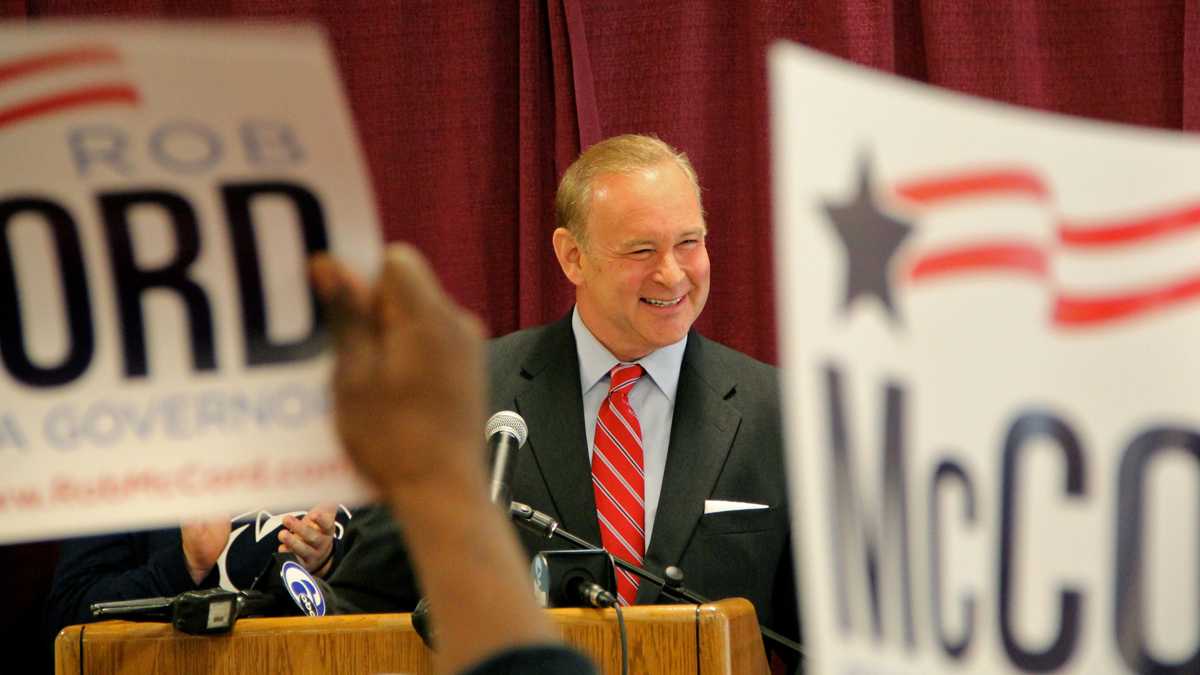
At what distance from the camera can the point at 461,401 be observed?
651 millimetres

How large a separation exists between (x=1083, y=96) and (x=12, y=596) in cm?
245

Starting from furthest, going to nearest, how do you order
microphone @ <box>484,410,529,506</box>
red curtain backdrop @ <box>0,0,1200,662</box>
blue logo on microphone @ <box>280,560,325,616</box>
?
red curtain backdrop @ <box>0,0,1200,662</box> → blue logo on microphone @ <box>280,560,325,616</box> → microphone @ <box>484,410,529,506</box>

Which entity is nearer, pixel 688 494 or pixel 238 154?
pixel 238 154

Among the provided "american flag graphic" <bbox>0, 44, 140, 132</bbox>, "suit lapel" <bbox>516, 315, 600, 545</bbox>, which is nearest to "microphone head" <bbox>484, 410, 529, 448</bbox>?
"suit lapel" <bbox>516, 315, 600, 545</bbox>

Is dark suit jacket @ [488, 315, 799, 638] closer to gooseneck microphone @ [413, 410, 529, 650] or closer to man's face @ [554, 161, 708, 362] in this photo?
man's face @ [554, 161, 708, 362]

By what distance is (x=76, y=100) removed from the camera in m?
0.81

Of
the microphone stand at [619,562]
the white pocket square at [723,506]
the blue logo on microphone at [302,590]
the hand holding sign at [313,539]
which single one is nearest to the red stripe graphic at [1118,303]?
the microphone stand at [619,562]

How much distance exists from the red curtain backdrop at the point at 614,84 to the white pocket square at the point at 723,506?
71 centimetres

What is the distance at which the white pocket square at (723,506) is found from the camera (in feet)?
7.97

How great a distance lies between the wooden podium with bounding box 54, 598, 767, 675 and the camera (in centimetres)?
176

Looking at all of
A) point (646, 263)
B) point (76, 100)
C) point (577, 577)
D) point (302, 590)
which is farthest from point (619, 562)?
point (76, 100)

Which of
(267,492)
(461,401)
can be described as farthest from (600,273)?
(461,401)

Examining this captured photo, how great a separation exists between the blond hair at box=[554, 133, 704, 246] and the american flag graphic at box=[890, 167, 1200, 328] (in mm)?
1813

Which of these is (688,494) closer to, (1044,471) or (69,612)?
(69,612)
